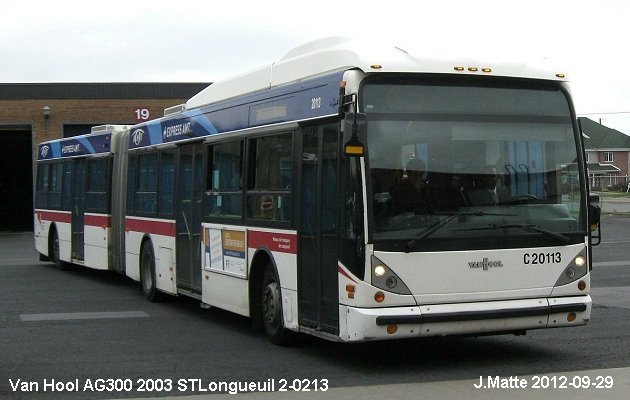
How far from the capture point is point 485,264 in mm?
9719

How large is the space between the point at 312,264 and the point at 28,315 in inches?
245

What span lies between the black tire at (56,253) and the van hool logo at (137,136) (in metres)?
6.07

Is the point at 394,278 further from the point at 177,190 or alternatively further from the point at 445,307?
the point at 177,190

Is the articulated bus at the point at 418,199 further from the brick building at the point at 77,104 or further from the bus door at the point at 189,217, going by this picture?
the brick building at the point at 77,104

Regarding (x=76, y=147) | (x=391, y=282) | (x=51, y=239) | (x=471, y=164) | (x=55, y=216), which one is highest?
(x=76, y=147)

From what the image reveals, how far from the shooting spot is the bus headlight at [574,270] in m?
10.0

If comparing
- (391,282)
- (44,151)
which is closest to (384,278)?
(391,282)

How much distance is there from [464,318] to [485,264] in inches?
22.0

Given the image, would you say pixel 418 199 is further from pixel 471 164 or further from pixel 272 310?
pixel 272 310

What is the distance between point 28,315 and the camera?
1502cm

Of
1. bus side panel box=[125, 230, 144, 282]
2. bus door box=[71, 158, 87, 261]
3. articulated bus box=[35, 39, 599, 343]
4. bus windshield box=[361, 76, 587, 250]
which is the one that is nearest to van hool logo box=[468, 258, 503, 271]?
articulated bus box=[35, 39, 599, 343]

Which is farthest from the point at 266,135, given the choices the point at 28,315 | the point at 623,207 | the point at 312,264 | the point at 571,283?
the point at 623,207

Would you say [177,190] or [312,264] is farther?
[177,190]

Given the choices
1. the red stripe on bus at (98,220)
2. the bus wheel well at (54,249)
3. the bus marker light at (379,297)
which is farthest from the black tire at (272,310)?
the bus wheel well at (54,249)
